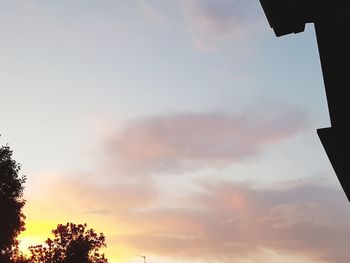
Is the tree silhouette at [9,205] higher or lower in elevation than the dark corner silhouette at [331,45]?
higher

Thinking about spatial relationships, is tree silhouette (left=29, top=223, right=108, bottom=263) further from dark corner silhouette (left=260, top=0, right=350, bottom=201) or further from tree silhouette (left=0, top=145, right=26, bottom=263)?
dark corner silhouette (left=260, top=0, right=350, bottom=201)

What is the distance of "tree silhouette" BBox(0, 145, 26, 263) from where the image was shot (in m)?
39.8

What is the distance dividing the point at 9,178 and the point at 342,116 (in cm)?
4143

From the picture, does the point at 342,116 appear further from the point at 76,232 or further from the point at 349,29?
the point at 76,232

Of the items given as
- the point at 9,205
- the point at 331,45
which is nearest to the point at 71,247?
the point at 9,205

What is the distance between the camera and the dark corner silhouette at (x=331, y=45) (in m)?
3.76

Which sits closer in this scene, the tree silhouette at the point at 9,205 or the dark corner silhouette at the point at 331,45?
the dark corner silhouette at the point at 331,45

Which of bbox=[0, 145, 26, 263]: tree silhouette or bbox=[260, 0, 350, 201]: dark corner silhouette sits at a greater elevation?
bbox=[0, 145, 26, 263]: tree silhouette

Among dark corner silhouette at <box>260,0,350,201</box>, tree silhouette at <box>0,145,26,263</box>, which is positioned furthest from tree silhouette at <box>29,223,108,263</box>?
dark corner silhouette at <box>260,0,350,201</box>

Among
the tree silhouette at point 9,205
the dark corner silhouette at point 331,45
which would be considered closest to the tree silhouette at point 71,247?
the tree silhouette at point 9,205

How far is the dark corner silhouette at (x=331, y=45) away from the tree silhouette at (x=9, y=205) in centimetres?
3996

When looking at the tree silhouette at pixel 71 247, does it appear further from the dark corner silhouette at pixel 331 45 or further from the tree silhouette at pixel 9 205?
the dark corner silhouette at pixel 331 45

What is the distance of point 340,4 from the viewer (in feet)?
11.9

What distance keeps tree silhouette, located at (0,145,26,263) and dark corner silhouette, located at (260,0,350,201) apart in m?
40.0
